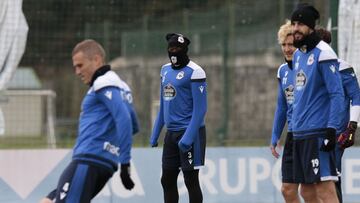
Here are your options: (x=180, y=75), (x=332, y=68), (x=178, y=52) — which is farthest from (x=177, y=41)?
(x=332, y=68)

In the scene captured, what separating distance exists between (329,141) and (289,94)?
164 cm

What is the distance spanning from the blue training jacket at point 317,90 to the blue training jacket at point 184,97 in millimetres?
1668

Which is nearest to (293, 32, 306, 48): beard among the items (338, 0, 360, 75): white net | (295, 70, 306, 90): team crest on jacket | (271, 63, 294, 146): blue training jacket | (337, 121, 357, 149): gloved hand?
(295, 70, 306, 90): team crest on jacket

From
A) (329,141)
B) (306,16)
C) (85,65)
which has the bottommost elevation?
(329,141)

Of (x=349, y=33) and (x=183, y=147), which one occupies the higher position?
(x=349, y=33)

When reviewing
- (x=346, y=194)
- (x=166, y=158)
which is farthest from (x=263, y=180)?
Answer: (x=166, y=158)

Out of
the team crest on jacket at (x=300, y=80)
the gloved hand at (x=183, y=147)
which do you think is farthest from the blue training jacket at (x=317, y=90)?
the gloved hand at (x=183, y=147)

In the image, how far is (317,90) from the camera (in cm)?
871

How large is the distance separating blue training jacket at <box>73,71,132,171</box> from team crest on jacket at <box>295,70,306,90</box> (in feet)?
5.67

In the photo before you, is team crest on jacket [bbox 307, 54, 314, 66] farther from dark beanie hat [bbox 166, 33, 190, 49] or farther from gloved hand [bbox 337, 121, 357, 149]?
dark beanie hat [bbox 166, 33, 190, 49]

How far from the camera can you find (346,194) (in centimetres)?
1340

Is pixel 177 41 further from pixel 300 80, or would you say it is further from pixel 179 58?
pixel 300 80

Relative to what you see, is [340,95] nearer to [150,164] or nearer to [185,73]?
[185,73]

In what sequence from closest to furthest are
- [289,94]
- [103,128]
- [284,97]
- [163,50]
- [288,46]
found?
1. [103,128]
2. [288,46]
3. [289,94]
4. [284,97]
5. [163,50]
